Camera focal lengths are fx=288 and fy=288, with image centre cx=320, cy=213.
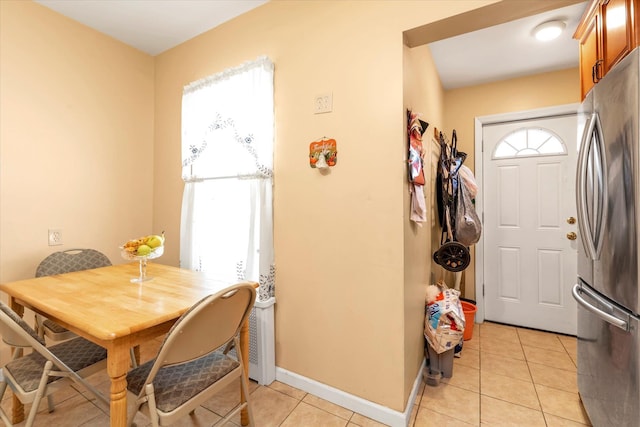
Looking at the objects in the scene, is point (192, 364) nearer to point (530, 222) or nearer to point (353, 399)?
point (353, 399)

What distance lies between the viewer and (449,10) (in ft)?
4.76

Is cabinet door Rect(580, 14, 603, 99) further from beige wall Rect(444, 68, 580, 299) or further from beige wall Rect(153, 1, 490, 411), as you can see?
beige wall Rect(444, 68, 580, 299)

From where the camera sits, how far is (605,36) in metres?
1.40

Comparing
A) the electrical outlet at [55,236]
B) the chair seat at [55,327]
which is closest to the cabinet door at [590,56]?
the chair seat at [55,327]

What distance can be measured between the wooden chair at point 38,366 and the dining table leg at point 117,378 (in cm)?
25

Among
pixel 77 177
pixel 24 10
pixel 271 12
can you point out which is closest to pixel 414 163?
pixel 271 12

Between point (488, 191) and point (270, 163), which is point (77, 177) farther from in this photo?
point (488, 191)

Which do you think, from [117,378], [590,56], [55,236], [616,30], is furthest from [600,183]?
[55,236]

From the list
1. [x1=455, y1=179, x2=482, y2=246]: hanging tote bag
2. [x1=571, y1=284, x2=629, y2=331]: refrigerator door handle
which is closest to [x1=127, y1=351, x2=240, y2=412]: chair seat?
[x1=571, y1=284, x2=629, y2=331]: refrigerator door handle

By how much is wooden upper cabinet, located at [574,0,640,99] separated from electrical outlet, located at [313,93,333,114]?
1.32 meters

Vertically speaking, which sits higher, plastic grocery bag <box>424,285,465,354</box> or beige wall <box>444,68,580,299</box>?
beige wall <box>444,68,580,299</box>

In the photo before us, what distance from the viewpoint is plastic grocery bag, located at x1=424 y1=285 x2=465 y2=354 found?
75.9 inches

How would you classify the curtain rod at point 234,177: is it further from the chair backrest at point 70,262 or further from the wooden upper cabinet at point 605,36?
the wooden upper cabinet at point 605,36

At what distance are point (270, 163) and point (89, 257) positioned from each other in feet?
5.06
